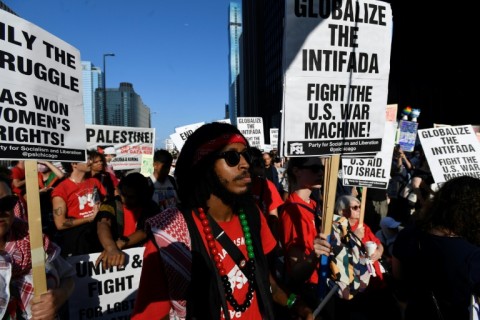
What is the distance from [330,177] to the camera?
246cm

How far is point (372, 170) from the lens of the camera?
496 centimetres

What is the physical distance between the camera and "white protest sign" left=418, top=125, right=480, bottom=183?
486cm

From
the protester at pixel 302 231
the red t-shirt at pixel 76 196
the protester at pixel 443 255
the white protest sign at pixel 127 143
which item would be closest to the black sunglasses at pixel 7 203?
the protester at pixel 302 231

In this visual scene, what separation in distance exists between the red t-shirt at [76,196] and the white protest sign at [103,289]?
4.78 feet

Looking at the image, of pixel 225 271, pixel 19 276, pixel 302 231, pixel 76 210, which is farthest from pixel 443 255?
pixel 76 210

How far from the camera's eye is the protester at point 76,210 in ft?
13.2

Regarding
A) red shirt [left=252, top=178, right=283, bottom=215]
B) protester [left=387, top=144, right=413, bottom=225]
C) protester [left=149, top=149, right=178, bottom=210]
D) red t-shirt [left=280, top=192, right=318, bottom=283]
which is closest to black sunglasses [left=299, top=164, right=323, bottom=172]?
red t-shirt [left=280, top=192, right=318, bottom=283]

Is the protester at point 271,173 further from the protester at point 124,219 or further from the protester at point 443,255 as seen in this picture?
the protester at point 443,255

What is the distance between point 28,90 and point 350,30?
2011mm

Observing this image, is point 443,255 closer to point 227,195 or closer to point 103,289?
point 227,195

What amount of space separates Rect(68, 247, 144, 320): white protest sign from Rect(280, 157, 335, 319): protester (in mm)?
1348

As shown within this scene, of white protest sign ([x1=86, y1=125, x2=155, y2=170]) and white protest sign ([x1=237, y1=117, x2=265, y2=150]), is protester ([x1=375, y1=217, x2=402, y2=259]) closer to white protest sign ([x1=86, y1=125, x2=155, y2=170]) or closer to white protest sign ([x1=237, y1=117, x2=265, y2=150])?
white protest sign ([x1=237, y1=117, x2=265, y2=150])

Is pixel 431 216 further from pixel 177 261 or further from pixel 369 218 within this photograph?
pixel 369 218

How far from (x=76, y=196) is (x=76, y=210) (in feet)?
0.58
